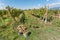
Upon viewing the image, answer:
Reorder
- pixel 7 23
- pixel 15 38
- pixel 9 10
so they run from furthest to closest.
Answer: pixel 9 10, pixel 7 23, pixel 15 38

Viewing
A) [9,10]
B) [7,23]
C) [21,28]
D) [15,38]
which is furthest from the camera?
[9,10]

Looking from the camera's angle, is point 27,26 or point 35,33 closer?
point 35,33

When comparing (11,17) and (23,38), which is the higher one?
(11,17)

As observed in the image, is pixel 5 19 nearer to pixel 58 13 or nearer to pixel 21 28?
pixel 21 28

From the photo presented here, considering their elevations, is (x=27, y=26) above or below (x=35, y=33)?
above

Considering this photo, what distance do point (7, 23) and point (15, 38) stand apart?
2.97ft

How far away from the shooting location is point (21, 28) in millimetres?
4574

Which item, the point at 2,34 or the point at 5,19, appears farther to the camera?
the point at 5,19

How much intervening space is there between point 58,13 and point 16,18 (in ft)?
9.14

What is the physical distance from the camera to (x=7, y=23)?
5.00 meters

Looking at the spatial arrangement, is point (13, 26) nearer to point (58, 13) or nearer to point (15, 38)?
point (15, 38)

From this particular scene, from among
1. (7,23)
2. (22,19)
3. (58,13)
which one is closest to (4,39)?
(7,23)

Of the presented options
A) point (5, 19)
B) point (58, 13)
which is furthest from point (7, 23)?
point (58, 13)

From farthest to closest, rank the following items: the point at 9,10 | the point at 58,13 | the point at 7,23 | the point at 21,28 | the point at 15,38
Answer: the point at 58,13
the point at 9,10
the point at 7,23
the point at 21,28
the point at 15,38
